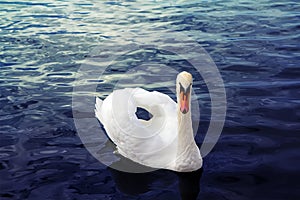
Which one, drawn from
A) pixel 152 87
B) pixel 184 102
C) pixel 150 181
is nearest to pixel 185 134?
pixel 184 102

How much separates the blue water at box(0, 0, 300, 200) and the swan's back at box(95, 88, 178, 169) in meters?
0.33

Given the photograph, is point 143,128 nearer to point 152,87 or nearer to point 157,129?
point 157,129

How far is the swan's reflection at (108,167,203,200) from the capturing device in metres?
7.62

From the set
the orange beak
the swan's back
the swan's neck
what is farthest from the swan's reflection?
the orange beak

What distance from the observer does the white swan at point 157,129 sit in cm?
795

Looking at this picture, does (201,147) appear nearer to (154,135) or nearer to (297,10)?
(154,135)

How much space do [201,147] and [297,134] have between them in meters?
1.78

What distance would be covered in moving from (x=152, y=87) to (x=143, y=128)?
13.9 feet

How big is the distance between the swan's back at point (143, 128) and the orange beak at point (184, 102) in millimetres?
604

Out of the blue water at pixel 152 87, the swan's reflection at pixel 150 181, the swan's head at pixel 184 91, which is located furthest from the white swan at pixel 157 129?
the blue water at pixel 152 87

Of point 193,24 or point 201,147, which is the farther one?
point 193,24

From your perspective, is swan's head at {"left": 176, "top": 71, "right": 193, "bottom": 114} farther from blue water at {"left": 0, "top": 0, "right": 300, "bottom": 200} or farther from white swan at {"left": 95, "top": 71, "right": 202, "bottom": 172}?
blue water at {"left": 0, "top": 0, "right": 300, "bottom": 200}

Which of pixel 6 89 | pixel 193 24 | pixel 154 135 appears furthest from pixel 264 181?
pixel 193 24

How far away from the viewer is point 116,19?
20.5 m
